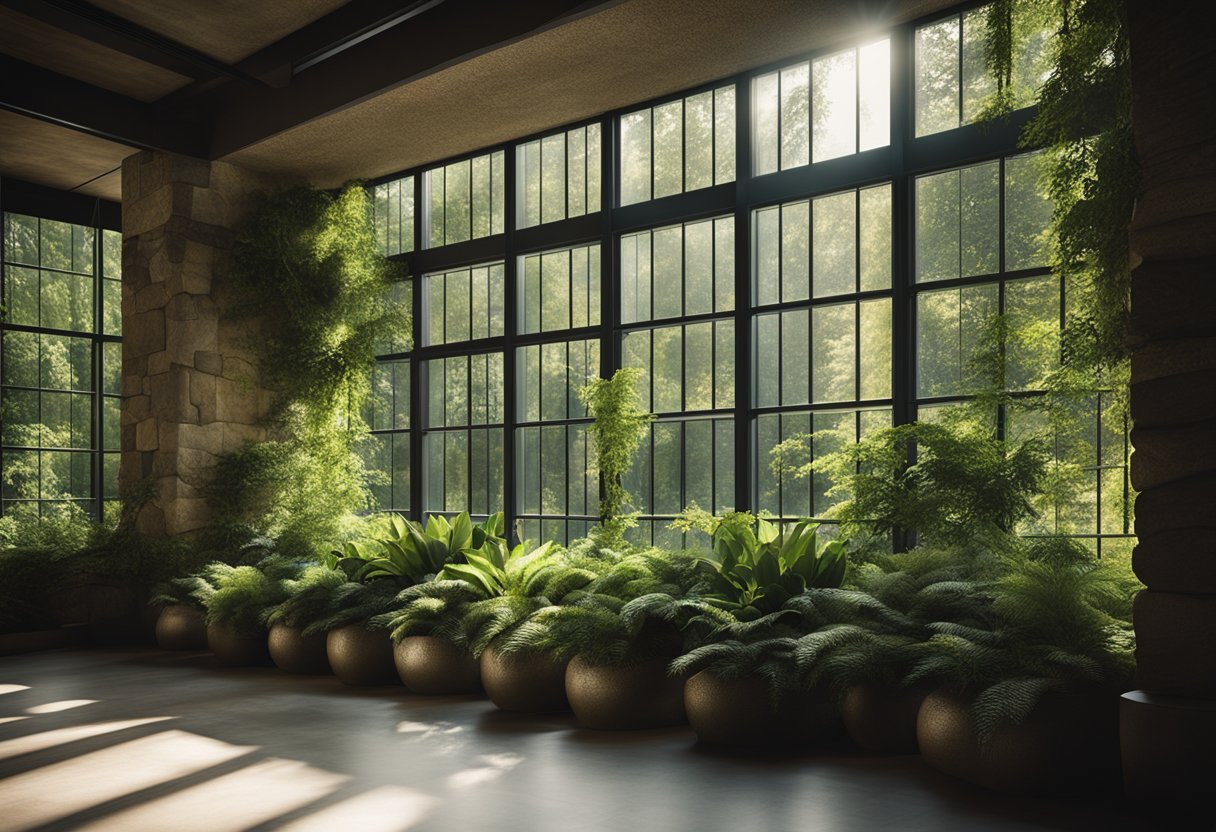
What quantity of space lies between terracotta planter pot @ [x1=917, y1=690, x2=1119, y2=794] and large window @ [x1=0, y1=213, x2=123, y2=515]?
857 cm

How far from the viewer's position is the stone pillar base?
9.85 ft

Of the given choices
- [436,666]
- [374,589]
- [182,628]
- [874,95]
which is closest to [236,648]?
[182,628]

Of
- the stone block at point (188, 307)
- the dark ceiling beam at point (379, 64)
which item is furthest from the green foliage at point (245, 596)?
the dark ceiling beam at point (379, 64)

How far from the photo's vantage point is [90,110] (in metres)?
7.88

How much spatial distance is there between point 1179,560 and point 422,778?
8.92ft

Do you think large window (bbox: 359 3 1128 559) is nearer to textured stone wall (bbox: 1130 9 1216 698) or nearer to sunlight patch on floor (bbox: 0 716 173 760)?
textured stone wall (bbox: 1130 9 1216 698)

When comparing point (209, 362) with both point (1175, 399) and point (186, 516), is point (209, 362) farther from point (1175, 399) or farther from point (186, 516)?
point (1175, 399)

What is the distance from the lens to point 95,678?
6.20 m

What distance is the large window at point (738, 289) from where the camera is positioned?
5.64 metres

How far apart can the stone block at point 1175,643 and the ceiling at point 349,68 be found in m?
3.81

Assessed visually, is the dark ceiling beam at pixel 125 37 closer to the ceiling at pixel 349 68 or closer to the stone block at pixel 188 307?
the ceiling at pixel 349 68

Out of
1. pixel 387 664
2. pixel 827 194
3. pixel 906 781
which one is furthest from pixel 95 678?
pixel 827 194

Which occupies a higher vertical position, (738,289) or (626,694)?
(738,289)

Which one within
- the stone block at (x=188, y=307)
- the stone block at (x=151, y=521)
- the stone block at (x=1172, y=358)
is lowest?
the stone block at (x=151, y=521)
